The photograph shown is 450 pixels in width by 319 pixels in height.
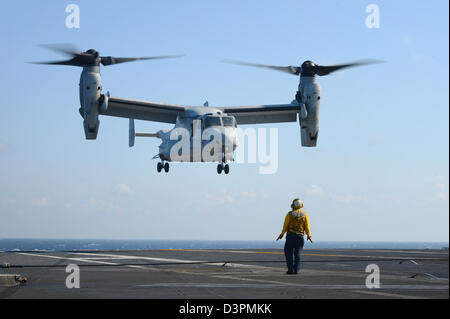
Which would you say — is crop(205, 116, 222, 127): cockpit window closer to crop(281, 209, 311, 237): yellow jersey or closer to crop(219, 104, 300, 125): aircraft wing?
crop(219, 104, 300, 125): aircraft wing

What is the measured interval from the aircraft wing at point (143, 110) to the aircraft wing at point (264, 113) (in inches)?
138

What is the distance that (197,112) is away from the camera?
120 feet

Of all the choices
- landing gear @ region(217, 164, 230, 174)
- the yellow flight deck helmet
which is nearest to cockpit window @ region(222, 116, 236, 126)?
landing gear @ region(217, 164, 230, 174)

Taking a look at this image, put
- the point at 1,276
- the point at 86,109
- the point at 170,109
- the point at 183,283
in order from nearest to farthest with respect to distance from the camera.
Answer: the point at 1,276 → the point at 183,283 → the point at 86,109 → the point at 170,109

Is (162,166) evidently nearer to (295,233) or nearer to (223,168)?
(223,168)

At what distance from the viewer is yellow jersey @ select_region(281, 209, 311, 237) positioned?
16.2 meters

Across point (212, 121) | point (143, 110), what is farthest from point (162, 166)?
point (212, 121)

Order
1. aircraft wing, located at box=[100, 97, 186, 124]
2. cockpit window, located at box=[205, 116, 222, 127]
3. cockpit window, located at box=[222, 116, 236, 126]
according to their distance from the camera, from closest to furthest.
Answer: cockpit window, located at box=[205, 116, 222, 127], cockpit window, located at box=[222, 116, 236, 126], aircraft wing, located at box=[100, 97, 186, 124]

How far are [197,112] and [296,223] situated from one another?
2114 centimetres

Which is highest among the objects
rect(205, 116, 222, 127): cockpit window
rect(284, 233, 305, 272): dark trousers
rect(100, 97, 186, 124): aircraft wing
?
rect(100, 97, 186, 124): aircraft wing
